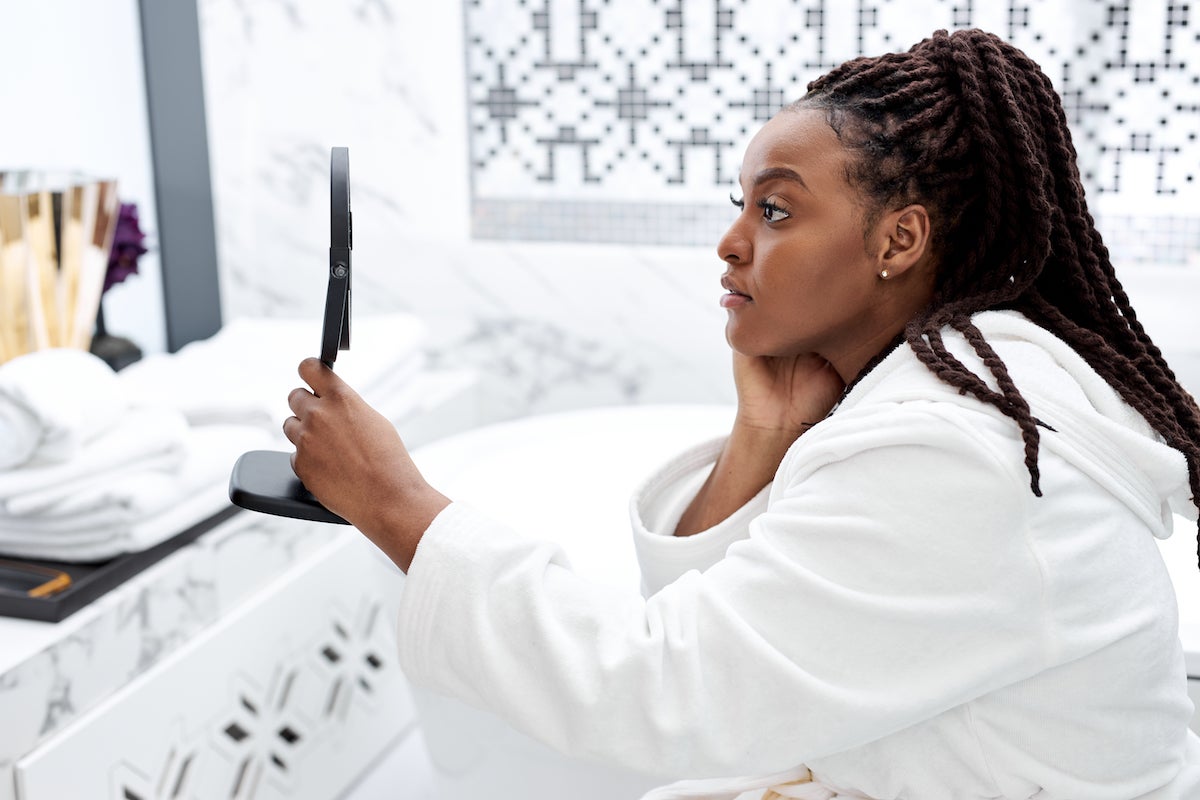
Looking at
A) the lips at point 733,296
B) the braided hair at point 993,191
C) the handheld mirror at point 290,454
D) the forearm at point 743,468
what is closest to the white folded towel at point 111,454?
the handheld mirror at point 290,454

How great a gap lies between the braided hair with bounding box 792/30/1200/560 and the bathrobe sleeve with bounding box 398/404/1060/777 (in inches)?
5.4

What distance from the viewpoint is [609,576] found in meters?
1.71

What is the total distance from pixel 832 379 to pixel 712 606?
0.47m

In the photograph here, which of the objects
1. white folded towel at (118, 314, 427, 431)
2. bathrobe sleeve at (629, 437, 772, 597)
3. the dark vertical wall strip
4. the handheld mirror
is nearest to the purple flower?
white folded towel at (118, 314, 427, 431)

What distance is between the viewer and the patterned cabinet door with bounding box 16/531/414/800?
1450mm

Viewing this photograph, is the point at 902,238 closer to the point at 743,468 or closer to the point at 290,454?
the point at 743,468

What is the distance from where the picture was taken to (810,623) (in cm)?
86

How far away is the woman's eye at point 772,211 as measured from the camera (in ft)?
3.38

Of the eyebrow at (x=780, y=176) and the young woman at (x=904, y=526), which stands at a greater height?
the eyebrow at (x=780, y=176)

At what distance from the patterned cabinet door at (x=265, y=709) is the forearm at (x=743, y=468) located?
548 millimetres

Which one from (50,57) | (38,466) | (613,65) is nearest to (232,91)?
(50,57)

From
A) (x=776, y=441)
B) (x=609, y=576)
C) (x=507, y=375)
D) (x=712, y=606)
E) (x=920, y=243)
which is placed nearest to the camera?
(x=712, y=606)

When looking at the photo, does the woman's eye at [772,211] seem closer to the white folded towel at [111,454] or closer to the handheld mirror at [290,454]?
the handheld mirror at [290,454]

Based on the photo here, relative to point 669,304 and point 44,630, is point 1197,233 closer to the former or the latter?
point 669,304
